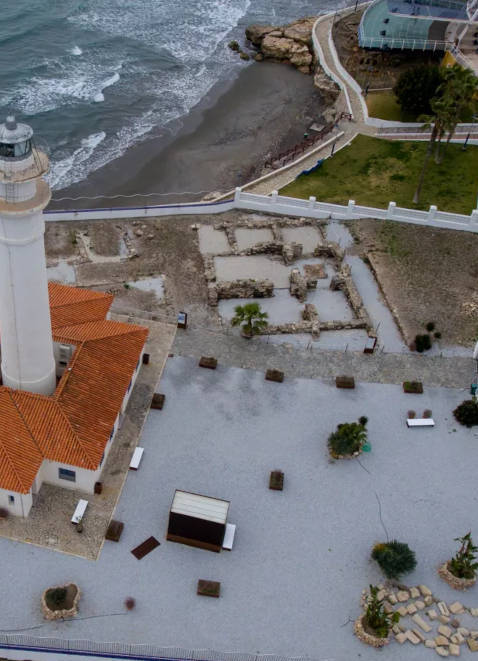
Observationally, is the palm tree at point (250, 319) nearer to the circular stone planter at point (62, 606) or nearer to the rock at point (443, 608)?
the rock at point (443, 608)

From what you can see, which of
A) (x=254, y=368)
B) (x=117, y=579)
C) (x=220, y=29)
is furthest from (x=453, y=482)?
(x=220, y=29)

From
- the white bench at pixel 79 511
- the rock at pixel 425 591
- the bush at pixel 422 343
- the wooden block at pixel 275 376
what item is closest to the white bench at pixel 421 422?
the bush at pixel 422 343

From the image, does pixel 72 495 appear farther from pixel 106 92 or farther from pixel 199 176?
pixel 106 92

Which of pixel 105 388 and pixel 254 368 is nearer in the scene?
pixel 105 388

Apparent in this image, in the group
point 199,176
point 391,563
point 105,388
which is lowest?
point 199,176

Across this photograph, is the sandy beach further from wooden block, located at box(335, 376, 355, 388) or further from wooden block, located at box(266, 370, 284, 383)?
wooden block, located at box(335, 376, 355, 388)

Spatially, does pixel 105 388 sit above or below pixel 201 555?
above

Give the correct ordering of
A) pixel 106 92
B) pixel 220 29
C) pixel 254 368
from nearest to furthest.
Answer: pixel 254 368
pixel 106 92
pixel 220 29

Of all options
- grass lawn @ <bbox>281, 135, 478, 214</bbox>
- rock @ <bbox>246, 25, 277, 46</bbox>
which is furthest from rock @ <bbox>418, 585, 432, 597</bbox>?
rock @ <bbox>246, 25, 277, 46</bbox>
